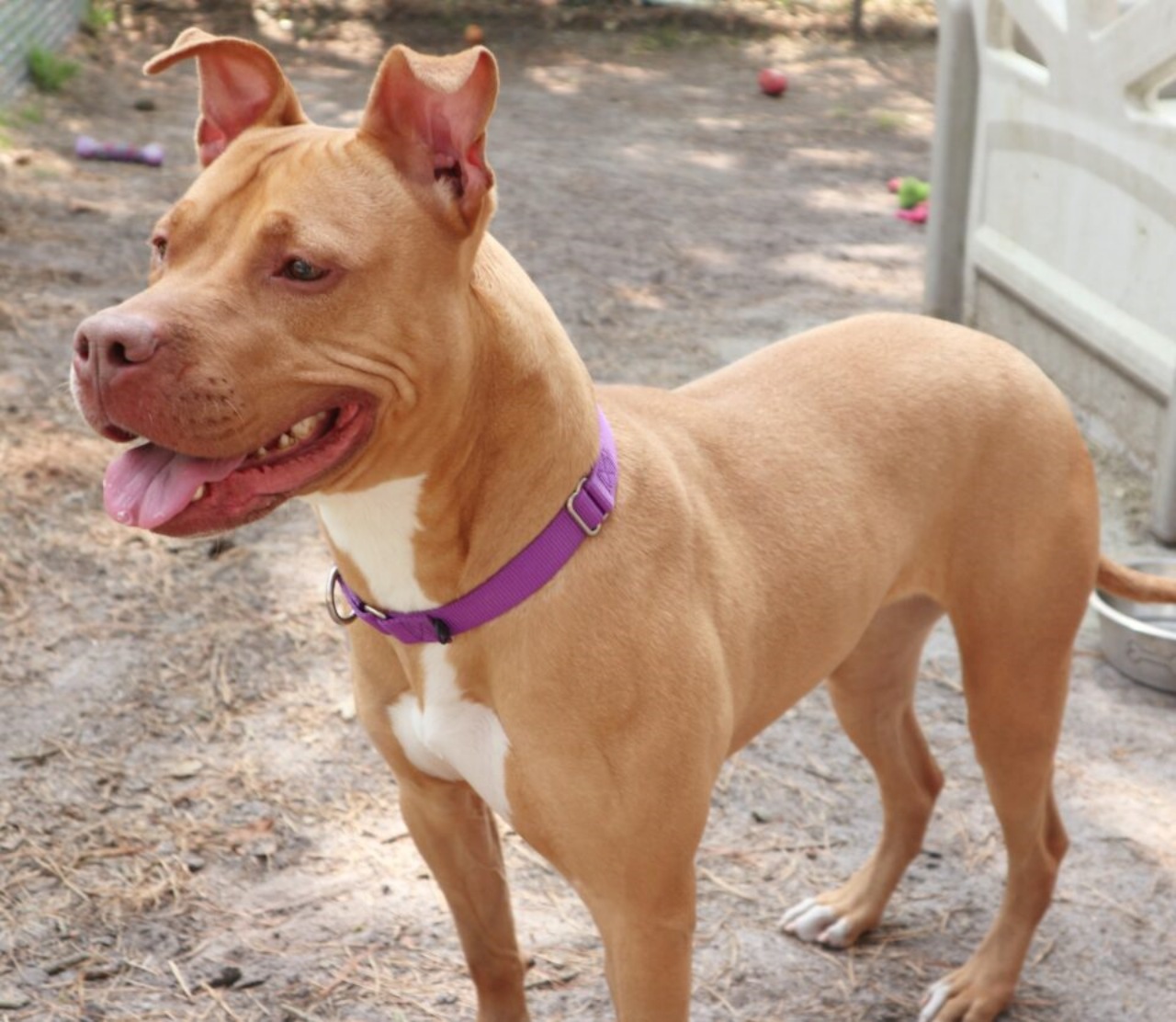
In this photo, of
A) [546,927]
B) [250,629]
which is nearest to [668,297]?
[250,629]

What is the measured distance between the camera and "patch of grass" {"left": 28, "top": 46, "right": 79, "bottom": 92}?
10.1 meters

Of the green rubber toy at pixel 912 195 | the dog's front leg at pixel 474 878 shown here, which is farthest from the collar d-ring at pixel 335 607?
the green rubber toy at pixel 912 195

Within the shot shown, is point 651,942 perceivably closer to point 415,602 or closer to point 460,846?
point 460,846

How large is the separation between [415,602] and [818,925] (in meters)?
1.55

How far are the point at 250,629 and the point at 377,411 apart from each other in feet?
8.36

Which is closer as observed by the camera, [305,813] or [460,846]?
[460,846]

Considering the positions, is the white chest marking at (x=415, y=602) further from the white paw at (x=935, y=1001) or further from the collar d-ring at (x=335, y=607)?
the white paw at (x=935, y=1001)

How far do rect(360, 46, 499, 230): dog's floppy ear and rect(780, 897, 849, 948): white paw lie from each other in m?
1.98

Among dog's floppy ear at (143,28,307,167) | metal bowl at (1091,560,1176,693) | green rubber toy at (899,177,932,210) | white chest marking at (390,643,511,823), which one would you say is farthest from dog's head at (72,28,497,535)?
green rubber toy at (899,177,932,210)

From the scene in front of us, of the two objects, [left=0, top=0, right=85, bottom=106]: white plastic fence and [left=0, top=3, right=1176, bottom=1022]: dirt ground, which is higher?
[left=0, top=0, right=85, bottom=106]: white plastic fence

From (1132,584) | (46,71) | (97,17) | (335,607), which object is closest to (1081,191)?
(1132,584)

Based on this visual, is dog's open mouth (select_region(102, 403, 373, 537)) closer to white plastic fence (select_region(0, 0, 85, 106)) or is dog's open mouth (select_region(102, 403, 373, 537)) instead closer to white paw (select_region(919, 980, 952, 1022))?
white paw (select_region(919, 980, 952, 1022))

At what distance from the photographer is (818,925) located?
11.4 feet

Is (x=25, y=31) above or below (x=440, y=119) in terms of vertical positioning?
below
